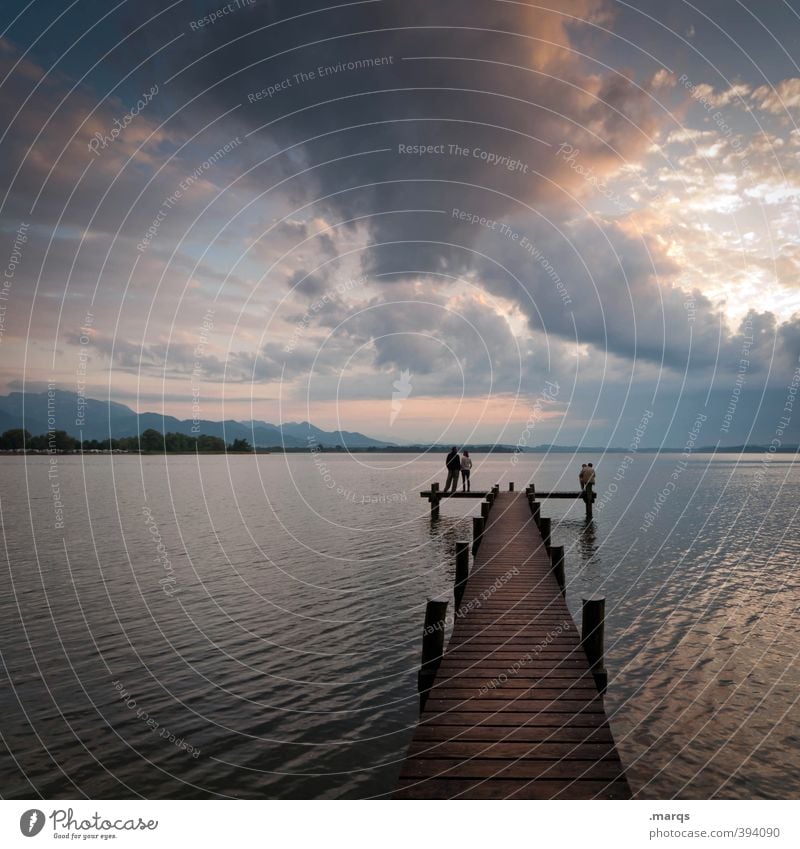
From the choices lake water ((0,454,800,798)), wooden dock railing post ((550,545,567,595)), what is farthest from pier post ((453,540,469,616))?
wooden dock railing post ((550,545,567,595))

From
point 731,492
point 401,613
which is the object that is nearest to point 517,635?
point 401,613

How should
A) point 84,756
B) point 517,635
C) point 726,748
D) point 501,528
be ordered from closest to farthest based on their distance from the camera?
point 84,756
point 726,748
point 517,635
point 501,528

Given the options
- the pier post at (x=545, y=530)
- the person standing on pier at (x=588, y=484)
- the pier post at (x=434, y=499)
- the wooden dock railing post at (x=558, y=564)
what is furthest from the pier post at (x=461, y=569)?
the person standing on pier at (x=588, y=484)

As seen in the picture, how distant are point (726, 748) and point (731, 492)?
72.7 m

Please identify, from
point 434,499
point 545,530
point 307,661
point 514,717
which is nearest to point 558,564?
point 545,530

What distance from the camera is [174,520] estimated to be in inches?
1709

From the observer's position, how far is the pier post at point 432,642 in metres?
9.66

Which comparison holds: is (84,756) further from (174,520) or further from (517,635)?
(174,520)

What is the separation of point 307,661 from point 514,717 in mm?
7778

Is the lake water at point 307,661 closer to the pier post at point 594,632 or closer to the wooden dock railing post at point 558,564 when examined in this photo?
the pier post at point 594,632

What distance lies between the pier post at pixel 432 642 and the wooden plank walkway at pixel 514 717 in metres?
0.22

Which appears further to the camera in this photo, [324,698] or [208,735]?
[324,698]

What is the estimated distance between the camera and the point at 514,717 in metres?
8.16
